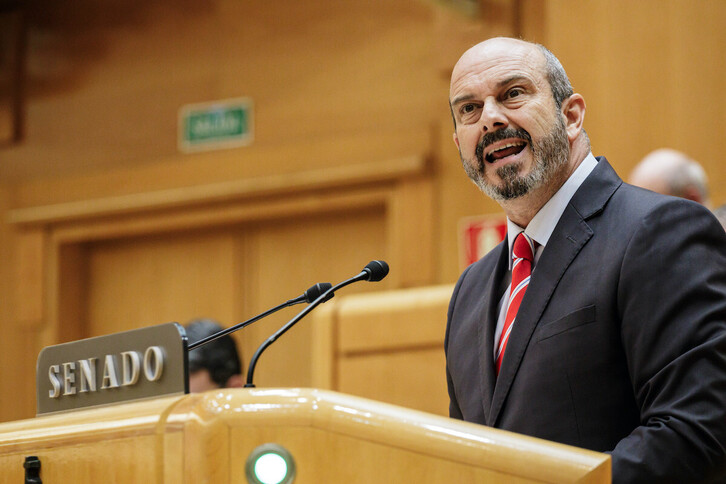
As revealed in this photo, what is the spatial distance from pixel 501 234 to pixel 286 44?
167 cm

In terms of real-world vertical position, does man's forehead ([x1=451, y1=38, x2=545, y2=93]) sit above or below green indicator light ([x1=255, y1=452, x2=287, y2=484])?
above

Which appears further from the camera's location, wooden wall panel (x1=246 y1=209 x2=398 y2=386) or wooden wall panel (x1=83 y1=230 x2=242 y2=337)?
wooden wall panel (x1=83 y1=230 x2=242 y2=337)

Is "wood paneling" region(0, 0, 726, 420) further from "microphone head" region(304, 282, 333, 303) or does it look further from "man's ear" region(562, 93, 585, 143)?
"microphone head" region(304, 282, 333, 303)

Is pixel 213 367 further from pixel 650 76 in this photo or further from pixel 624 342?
pixel 650 76

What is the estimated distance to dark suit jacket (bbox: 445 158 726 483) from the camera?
4.65 feet

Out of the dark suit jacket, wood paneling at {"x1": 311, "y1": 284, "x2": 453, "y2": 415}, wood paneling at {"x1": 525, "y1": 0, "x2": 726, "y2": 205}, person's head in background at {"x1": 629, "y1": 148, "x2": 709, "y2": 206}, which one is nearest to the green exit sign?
wood paneling at {"x1": 525, "y1": 0, "x2": 726, "y2": 205}

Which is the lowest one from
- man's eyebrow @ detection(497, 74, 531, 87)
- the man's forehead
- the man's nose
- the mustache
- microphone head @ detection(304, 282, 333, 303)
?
microphone head @ detection(304, 282, 333, 303)

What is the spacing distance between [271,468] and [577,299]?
0.65m

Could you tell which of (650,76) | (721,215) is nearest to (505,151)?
(721,215)

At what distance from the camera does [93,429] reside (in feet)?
4.22

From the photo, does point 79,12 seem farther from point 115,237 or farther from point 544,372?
point 544,372

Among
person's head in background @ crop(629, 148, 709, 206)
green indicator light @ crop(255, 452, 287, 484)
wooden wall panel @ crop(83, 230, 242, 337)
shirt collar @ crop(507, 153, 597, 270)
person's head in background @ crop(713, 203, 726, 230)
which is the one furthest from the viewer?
wooden wall panel @ crop(83, 230, 242, 337)

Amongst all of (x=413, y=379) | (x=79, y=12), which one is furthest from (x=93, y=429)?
(x=79, y=12)

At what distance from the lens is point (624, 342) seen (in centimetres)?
153
